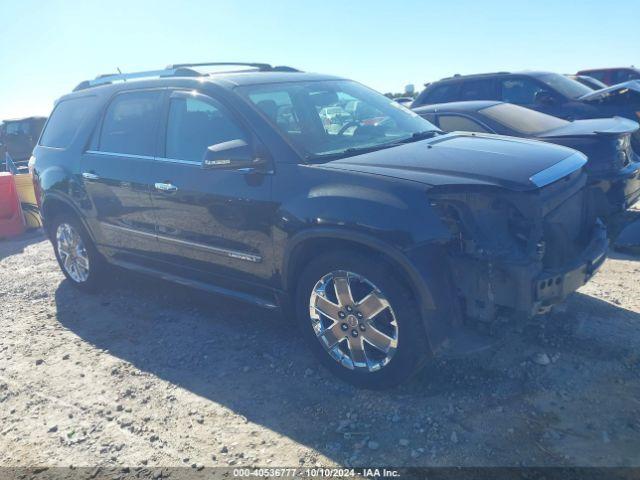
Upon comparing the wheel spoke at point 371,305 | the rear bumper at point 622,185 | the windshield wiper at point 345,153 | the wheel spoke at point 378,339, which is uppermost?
the windshield wiper at point 345,153

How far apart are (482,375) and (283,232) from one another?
5.02 ft

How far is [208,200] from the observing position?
3.85 metres

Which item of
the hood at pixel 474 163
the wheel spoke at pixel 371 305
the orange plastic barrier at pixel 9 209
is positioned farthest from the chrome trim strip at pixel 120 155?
the orange plastic barrier at pixel 9 209

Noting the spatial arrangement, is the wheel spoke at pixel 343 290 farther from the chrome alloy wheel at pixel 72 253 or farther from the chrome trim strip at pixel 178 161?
the chrome alloy wheel at pixel 72 253

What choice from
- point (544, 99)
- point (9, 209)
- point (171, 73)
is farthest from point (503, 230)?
point (9, 209)

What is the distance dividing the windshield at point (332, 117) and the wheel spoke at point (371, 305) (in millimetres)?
990

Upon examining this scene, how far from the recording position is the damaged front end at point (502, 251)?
2838 mm

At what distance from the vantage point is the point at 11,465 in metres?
3.04

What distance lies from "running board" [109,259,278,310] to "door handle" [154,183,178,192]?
2.38 feet

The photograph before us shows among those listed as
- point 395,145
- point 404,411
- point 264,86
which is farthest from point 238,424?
point 264,86

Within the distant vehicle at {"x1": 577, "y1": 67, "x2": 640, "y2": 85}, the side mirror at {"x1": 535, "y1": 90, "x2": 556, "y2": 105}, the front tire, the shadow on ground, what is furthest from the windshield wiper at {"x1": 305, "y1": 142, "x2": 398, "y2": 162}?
the distant vehicle at {"x1": 577, "y1": 67, "x2": 640, "y2": 85}

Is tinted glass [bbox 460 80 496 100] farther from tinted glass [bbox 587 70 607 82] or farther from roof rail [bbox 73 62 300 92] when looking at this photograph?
tinted glass [bbox 587 70 607 82]

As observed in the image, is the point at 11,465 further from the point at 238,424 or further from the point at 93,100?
the point at 93,100

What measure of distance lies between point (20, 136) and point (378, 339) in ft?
62.8
